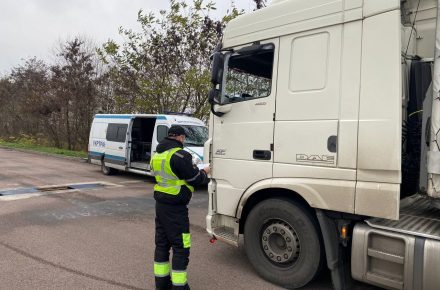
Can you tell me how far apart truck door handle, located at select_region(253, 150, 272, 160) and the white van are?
722 cm

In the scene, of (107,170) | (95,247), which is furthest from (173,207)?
(107,170)

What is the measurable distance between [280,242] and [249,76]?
1.98 meters

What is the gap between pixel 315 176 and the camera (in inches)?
154

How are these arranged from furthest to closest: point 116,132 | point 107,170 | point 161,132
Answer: point 107,170 → point 116,132 → point 161,132

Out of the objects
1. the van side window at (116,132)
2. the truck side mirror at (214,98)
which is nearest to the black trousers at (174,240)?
the truck side mirror at (214,98)

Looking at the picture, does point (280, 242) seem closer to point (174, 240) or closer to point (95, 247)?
point (174, 240)

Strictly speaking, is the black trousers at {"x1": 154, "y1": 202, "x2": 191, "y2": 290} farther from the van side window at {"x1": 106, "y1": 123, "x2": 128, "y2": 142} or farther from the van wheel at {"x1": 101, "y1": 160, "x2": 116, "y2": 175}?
the van wheel at {"x1": 101, "y1": 160, "x2": 116, "y2": 175}

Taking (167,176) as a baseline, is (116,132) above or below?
above

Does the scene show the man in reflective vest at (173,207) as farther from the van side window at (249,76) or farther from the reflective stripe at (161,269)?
the van side window at (249,76)

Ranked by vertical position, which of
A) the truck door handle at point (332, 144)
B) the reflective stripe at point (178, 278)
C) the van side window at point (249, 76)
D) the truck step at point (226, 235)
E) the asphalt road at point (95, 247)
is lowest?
the asphalt road at point (95, 247)

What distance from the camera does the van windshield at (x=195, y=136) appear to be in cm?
1171

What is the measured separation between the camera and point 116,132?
44.4 feet

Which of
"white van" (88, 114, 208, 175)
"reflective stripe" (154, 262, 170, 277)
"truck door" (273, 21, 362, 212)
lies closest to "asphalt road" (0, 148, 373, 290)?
"reflective stripe" (154, 262, 170, 277)

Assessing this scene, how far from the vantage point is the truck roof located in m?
3.69
